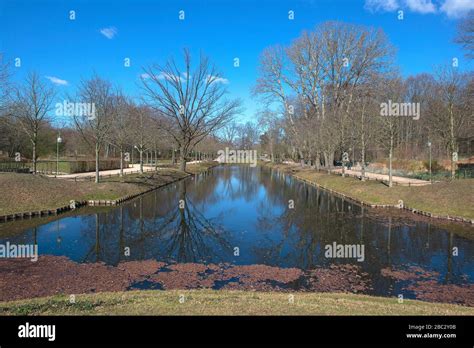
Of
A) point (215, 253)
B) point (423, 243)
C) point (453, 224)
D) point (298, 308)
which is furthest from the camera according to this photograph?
point (453, 224)

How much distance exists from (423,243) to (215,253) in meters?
8.81

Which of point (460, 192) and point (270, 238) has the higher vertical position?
point (460, 192)

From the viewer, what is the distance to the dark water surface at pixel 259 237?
12.0 metres

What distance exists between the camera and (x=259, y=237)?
15469 millimetres

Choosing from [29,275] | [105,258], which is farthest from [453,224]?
[29,275]
